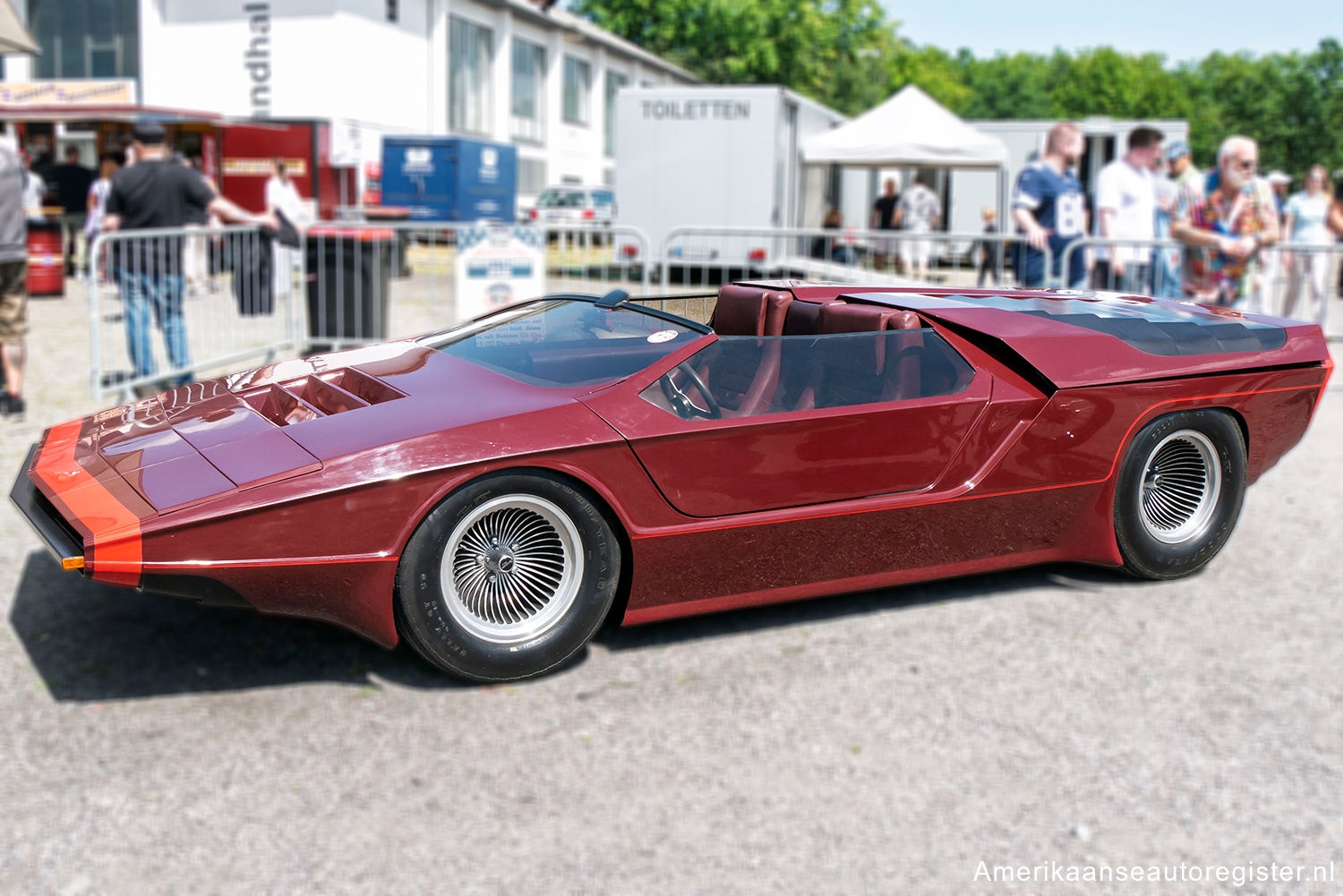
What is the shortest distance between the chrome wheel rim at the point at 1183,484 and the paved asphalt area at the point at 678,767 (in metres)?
146

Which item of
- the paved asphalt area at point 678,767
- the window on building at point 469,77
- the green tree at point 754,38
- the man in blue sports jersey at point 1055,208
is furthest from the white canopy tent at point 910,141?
the paved asphalt area at point 678,767

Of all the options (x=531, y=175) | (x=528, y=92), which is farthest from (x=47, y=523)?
(x=528, y=92)

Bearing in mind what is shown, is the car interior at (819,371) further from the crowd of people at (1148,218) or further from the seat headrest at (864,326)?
the crowd of people at (1148,218)

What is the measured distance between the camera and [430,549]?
91cm

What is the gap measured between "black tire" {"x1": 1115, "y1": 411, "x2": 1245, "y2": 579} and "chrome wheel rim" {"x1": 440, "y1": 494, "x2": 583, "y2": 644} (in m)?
0.50

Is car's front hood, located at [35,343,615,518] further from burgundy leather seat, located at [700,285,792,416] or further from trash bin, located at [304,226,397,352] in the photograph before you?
trash bin, located at [304,226,397,352]

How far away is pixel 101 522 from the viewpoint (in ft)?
3.17

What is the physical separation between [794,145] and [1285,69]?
310 feet

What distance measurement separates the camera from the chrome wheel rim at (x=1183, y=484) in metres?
1.02

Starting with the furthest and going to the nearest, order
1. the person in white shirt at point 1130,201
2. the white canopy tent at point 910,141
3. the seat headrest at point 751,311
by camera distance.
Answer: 1. the white canopy tent at point 910,141
2. the person in white shirt at point 1130,201
3. the seat headrest at point 751,311

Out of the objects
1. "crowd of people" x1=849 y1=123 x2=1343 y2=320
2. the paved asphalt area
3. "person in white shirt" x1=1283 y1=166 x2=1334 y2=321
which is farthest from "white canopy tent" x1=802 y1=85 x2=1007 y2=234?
the paved asphalt area

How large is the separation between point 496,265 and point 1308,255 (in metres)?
9.97

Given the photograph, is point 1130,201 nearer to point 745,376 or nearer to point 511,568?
point 745,376

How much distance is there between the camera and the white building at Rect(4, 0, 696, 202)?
4606 centimetres
